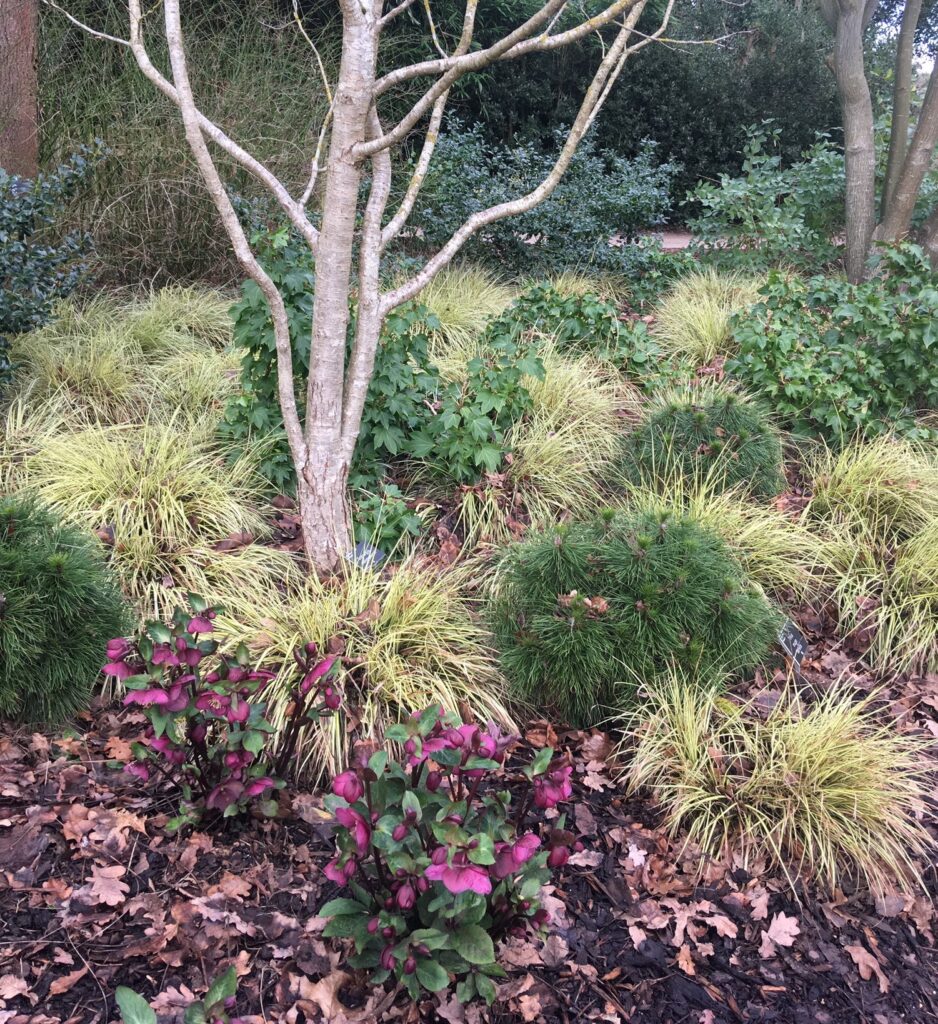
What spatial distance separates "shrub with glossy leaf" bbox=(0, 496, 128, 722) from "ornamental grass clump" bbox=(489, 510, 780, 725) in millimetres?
1383

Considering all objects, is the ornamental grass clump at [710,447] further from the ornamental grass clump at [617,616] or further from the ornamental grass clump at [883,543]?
the ornamental grass clump at [617,616]

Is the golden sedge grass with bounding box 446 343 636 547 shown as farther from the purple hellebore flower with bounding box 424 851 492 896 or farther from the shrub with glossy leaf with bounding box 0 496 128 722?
the purple hellebore flower with bounding box 424 851 492 896

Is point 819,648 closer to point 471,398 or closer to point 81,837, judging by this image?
point 471,398

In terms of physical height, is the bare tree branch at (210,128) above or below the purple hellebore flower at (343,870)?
above

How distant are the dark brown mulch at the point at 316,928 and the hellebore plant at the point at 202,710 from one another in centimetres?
17

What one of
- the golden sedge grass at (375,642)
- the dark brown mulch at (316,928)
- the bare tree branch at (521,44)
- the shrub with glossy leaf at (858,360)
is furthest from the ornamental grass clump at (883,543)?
the bare tree branch at (521,44)

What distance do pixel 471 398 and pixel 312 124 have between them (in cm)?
427

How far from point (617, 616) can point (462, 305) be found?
11.7 ft

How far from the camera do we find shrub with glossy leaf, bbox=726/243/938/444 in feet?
15.1

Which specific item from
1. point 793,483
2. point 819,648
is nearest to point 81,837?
point 819,648

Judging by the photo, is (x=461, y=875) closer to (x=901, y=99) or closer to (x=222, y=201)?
(x=222, y=201)

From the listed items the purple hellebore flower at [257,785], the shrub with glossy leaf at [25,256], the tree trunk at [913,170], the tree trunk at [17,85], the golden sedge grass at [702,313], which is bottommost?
the purple hellebore flower at [257,785]

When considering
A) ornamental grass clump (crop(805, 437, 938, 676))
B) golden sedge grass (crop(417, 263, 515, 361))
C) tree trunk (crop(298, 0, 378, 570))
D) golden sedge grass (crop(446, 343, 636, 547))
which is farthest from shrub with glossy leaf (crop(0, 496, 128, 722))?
ornamental grass clump (crop(805, 437, 938, 676))

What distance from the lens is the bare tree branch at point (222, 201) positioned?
2980 mm
